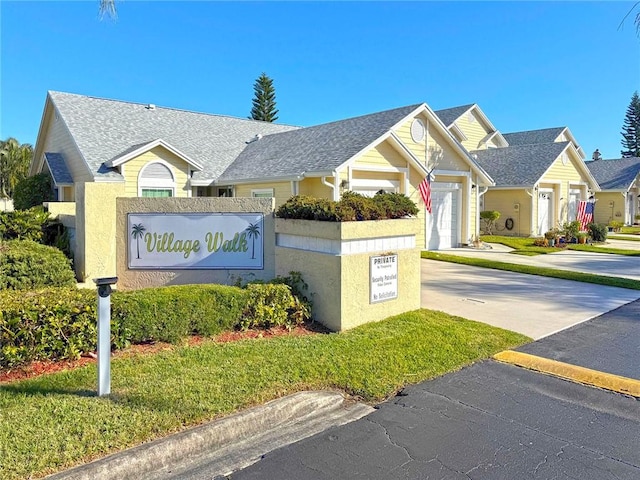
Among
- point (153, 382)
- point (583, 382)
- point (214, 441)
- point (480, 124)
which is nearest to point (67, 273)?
point (153, 382)

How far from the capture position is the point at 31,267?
856cm

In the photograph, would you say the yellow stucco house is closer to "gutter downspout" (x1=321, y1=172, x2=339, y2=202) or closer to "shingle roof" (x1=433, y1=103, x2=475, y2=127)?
"shingle roof" (x1=433, y1=103, x2=475, y2=127)

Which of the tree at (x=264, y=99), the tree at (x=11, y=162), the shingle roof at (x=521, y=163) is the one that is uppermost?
the tree at (x=264, y=99)

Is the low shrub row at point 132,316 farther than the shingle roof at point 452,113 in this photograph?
No

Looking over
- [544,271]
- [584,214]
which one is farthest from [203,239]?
[584,214]

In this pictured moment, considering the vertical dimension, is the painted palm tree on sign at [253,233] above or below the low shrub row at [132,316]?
above

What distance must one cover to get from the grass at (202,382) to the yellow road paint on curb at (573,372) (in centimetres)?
29

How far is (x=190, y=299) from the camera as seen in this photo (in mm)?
6387

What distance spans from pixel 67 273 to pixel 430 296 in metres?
6.89

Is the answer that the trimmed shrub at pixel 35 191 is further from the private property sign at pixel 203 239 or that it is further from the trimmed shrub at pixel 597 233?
the trimmed shrub at pixel 597 233

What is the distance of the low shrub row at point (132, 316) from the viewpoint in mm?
5230

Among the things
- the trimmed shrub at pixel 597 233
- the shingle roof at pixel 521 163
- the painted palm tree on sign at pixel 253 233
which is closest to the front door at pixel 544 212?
the shingle roof at pixel 521 163

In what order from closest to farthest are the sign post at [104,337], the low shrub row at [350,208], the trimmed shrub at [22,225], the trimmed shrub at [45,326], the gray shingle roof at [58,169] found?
1. the sign post at [104,337]
2. the trimmed shrub at [45,326]
3. the low shrub row at [350,208]
4. the trimmed shrub at [22,225]
5. the gray shingle roof at [58,169]

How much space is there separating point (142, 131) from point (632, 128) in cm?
8714
